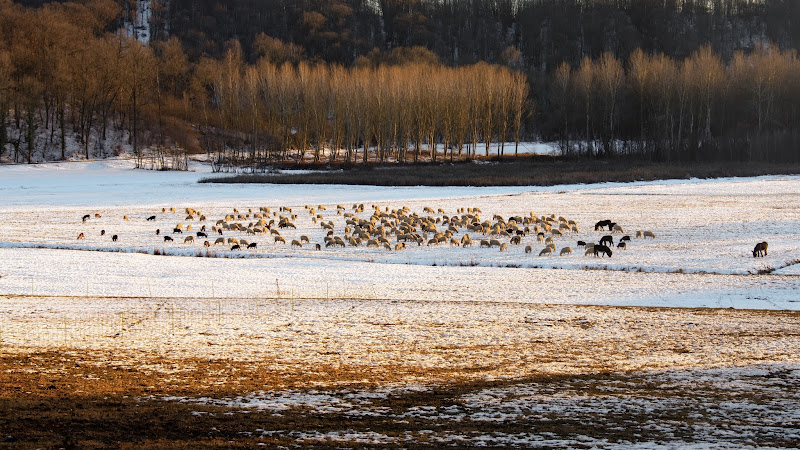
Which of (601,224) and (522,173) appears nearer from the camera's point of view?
(601,224)

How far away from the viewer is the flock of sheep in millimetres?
28594

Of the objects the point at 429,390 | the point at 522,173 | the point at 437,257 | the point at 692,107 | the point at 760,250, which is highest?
the point at 692,107

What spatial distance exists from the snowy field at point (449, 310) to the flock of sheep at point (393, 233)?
355 millimetres

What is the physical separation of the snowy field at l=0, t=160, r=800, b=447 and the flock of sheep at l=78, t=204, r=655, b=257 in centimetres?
36

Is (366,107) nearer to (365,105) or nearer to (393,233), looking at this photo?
(365,105)

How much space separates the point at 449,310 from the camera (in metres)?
17.3

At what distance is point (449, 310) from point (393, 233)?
14787 millimetres

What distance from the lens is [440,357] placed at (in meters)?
13.0

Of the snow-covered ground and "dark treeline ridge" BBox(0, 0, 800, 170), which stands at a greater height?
"dark treeline ridge" BBox(0, 0, 800, 170)

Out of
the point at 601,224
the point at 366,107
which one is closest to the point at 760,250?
the point at 601,224

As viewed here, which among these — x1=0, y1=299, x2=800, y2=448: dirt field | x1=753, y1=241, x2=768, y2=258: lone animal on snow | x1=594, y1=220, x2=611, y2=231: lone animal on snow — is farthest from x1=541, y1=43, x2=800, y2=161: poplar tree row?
x1=0, y1=299, x2=800, y2=448: dirt field

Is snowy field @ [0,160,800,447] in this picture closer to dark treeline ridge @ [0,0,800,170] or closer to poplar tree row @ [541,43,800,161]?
poplar tree row @ [541,43,800,161]

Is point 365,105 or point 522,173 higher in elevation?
point 365,105

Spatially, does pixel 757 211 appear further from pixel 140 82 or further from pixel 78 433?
pixel 140 82
